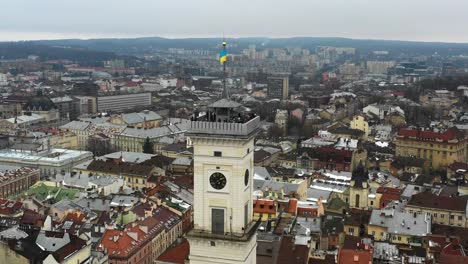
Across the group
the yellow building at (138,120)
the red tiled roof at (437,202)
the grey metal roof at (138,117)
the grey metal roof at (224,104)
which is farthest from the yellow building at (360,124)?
the grey metal roof at (224,104)

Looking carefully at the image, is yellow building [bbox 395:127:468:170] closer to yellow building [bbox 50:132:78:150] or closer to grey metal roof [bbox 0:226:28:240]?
yellow building [bbox 50:132:78:150]

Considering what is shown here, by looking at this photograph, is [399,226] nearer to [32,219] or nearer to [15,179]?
[32,219]

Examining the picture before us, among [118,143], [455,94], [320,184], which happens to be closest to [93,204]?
[320,184]

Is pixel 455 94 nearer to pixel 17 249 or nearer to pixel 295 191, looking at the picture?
pixel 295 191

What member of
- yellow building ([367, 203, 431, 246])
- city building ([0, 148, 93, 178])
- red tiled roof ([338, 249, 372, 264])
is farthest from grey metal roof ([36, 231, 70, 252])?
city building ([0, 148, 93, 178])

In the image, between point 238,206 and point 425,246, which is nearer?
point 238,206

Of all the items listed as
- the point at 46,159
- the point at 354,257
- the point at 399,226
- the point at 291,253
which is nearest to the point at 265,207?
the point at 399,226

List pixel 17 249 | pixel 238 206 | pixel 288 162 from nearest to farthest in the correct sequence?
pixel 238 206
pixel 17 249
pixel 288 162

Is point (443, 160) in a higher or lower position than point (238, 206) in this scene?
lower

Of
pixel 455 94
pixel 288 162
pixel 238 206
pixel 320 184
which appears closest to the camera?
pixel 238 206
